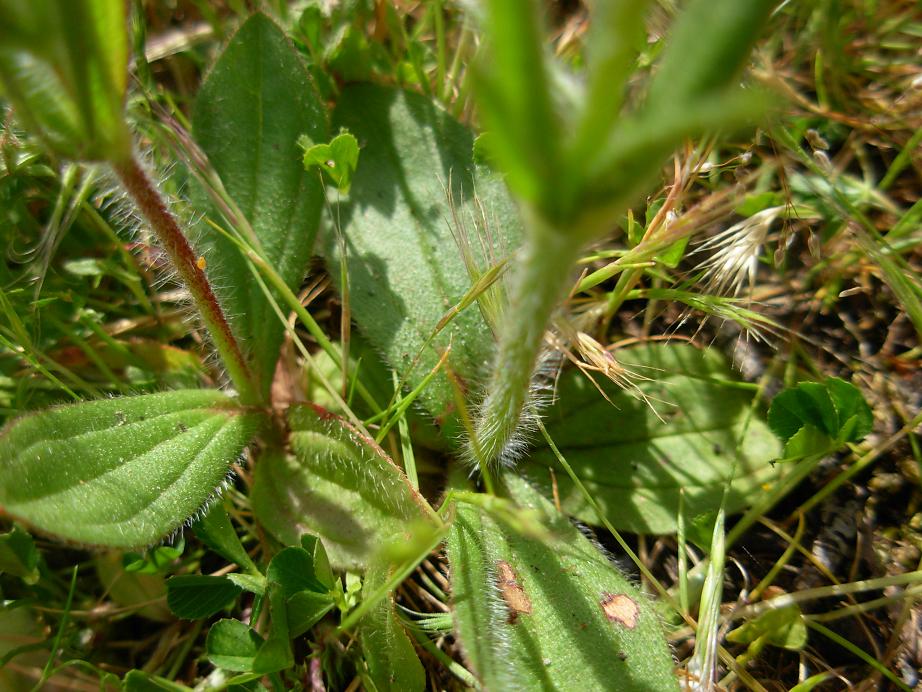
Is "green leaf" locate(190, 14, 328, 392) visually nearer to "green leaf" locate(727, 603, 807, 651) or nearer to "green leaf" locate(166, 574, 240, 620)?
"green leaf" locate(166, 574, 240, 620)

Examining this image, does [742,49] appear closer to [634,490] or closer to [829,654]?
[634,490]

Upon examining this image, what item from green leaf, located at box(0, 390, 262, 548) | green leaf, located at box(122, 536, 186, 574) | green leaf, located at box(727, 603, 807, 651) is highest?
green leaf, located at box(0, 390, 262, 548)

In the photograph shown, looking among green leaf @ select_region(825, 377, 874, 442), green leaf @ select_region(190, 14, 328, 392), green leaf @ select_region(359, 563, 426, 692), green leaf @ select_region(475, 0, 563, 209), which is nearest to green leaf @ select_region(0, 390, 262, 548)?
green leaf @ select_region(190, 14, 328, 392)

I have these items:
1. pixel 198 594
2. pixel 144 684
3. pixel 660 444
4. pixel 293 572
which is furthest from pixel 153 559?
pixel 660 444

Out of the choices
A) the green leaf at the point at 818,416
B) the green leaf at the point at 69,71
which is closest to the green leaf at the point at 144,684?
the green leaf at the point at 69,71

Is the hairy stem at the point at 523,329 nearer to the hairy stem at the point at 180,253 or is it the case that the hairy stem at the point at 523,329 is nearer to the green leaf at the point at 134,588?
the hairy stem at the point at 180,253

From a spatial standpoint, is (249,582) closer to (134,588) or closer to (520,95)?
(134,588)
